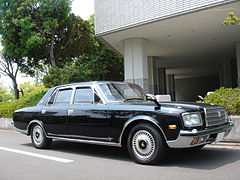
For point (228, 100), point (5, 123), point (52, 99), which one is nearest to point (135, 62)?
point (5, 123)

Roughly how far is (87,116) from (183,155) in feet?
7.36

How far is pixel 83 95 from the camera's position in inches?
243

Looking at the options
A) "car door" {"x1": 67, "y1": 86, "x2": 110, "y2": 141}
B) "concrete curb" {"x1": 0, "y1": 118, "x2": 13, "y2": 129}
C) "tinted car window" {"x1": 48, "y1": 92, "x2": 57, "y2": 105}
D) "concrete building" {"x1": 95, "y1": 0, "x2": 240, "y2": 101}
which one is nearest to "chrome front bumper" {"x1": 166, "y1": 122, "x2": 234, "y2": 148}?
"car door" {"x1": 67, "y1": 86, "x2": 110, "y2": 141}

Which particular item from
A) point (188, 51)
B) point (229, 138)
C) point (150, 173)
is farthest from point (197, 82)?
point (150, 173)

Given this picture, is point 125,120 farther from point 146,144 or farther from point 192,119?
point 192,119

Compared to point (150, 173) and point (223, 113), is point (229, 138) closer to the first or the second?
point (223, 113)

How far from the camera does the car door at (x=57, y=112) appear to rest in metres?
6.30

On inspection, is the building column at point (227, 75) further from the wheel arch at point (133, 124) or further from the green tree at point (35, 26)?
the wheel arch at point (133, 124)

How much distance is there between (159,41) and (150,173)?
16.1m

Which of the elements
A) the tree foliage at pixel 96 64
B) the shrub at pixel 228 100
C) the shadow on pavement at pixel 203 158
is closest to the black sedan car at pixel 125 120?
the shadow on pavement at pixel 203 158

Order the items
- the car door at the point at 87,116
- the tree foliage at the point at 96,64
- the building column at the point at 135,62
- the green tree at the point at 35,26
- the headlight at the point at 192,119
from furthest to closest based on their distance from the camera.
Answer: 1. the tree foliage at the point at 96,64
2. the green tree at the point at 35,26
3. the building column at the point at 135,62
4. the car door at the point at 87,116
5. the headlight at the point at 192,119

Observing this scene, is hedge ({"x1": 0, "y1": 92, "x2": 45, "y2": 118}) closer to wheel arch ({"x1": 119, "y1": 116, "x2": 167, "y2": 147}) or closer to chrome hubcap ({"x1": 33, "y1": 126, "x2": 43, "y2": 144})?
chrome hubcap ({"x1": 33, "y1": 126, "x2": 43, "y2": 144})

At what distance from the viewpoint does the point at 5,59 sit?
24.3 metres

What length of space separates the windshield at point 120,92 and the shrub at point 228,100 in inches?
111
